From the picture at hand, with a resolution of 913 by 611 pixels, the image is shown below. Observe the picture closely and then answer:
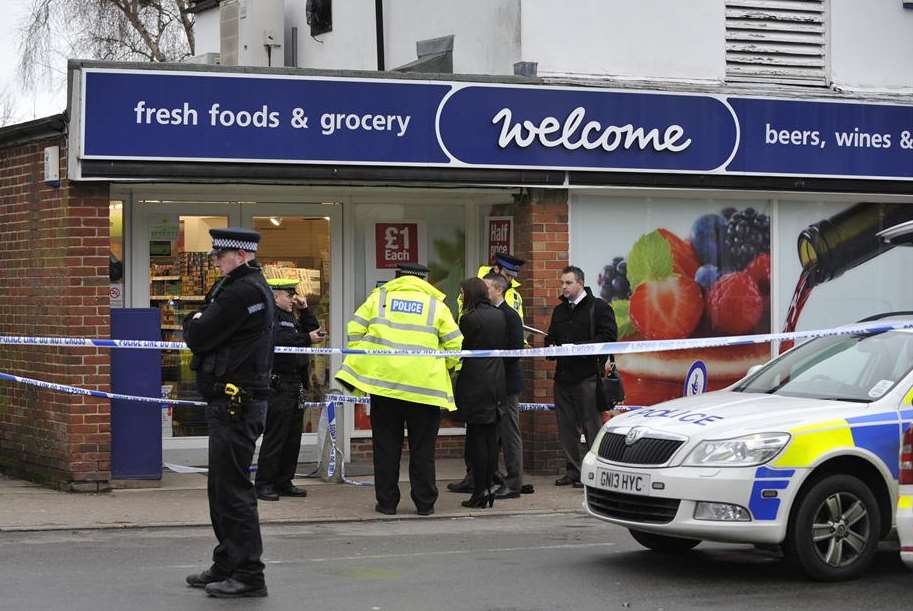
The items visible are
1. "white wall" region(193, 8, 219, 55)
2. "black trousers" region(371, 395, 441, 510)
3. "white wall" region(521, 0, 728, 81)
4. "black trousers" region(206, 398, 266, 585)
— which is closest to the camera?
"black trousers" region(206, 398, 266, 585)

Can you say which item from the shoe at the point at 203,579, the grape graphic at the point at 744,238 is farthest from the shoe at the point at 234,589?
the grape graphic at the point at 744,238

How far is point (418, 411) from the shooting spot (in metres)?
11.7

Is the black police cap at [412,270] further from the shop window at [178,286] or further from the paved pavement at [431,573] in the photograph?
the shop window at [178,286]

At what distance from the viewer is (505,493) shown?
12688 mm

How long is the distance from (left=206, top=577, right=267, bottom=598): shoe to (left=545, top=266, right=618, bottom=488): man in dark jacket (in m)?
5.38

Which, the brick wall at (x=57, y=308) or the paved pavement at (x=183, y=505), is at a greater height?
the brick wall at (x=57, y=308)

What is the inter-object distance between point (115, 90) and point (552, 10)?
438 centimetres

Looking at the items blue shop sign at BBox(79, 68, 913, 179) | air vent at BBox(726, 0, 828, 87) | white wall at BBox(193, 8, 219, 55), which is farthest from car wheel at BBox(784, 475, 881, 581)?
white wall at BBox(193, 8, 219, 55)

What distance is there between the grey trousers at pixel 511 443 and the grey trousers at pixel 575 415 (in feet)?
2.22

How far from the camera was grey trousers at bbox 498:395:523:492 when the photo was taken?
12.7 m

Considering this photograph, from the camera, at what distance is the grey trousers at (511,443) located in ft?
41.7

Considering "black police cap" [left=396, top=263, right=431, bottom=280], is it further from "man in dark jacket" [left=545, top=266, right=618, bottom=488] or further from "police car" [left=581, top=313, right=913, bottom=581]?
"police car" [left=581, top=313, right=913, bottom=581]

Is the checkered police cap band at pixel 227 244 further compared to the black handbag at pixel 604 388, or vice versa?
the black handbag at pixel 604 388

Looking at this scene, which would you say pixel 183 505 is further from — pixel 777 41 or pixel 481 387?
pixel 777 41
